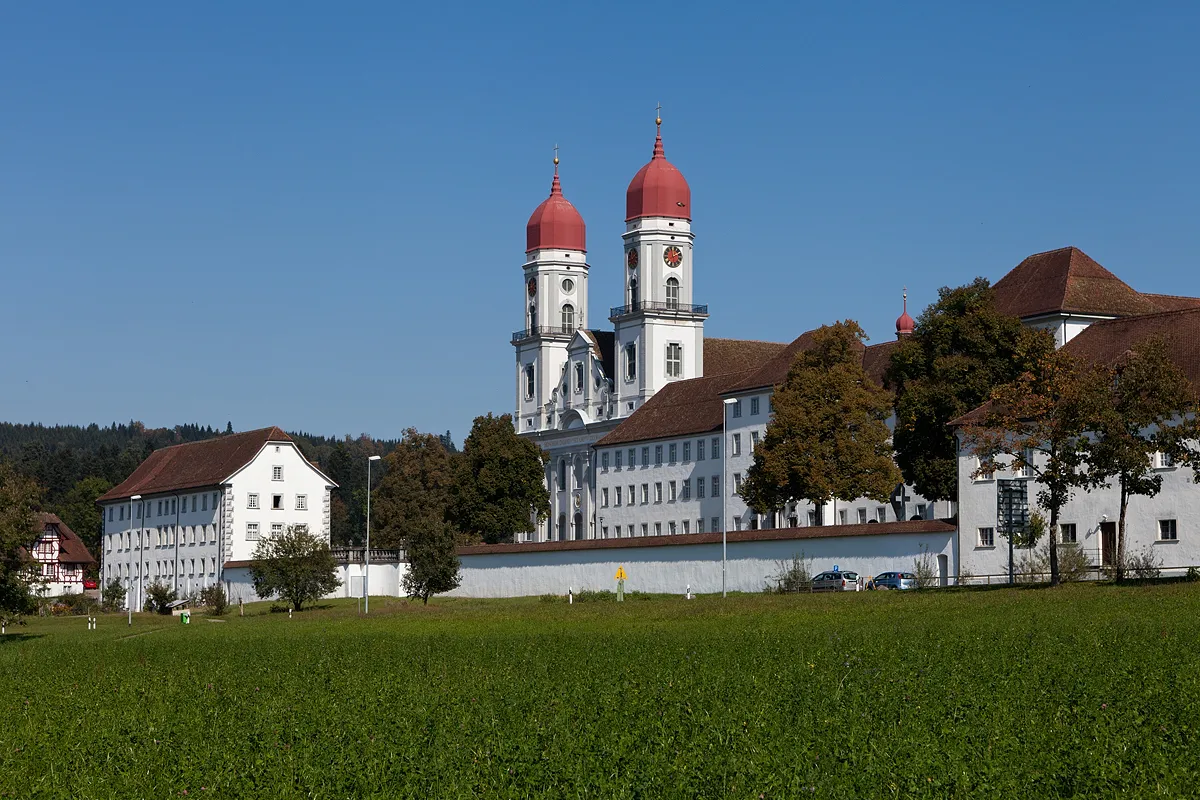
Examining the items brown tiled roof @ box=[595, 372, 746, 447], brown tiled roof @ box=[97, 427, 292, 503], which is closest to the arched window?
brown tiled roof @ box=[595, 372, 746, 447]

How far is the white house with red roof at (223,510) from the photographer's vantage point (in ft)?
383

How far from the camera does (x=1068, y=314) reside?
300 ft

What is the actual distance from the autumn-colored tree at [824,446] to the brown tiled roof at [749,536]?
27.4 feet

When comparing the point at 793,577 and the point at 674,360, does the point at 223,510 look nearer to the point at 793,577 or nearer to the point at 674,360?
the point at 674,360

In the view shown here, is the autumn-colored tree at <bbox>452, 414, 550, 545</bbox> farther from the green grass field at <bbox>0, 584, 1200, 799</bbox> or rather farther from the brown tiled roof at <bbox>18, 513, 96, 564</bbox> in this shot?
the green grass field at <bbox>0, 584, 1200, 799</bbox>

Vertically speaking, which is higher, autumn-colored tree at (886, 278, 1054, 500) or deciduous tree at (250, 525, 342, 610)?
autumn-colored tree at (886, 278, 1054, 500)

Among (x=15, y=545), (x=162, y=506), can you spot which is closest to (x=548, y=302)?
(x=162, y=506)

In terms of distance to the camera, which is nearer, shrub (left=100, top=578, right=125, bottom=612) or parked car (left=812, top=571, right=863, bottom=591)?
parked car (left=812, top=571, right=863, bottom=591)

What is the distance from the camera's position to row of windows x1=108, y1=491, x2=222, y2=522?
120 metres

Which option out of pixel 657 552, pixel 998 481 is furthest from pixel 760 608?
pixel 657 552

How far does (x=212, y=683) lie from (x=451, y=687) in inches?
243

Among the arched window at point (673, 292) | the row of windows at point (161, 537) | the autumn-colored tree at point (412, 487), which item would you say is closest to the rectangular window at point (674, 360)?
the arched window at point (673, 292)

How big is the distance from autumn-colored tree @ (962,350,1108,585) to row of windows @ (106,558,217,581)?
2557 inches

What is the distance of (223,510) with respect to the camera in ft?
383
